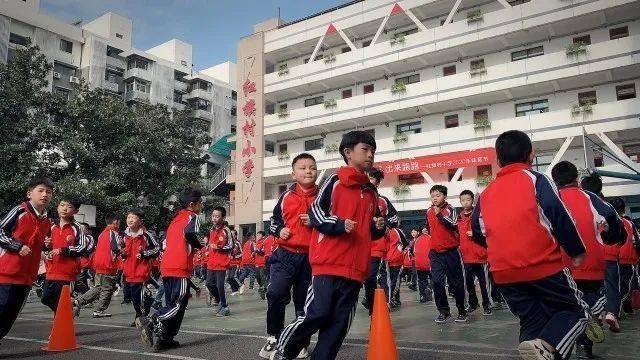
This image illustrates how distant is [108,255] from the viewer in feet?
32.7

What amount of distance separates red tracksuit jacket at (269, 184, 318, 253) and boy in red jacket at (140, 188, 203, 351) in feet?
3.84

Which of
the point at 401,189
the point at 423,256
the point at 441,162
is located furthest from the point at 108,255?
the point at 401,189

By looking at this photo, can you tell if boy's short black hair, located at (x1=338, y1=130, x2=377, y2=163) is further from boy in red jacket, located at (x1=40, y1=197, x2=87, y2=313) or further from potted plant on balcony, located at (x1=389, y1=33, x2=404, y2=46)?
potted plant on balcony, located at (x1=389, y1=33, x2=404, y2=46)

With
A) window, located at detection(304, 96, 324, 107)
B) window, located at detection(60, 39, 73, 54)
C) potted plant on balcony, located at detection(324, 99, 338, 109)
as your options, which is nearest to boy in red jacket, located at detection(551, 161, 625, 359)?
potted plant on balcony, located at detection(324, 99, 338, 109)

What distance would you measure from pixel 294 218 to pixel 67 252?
13.2 feet

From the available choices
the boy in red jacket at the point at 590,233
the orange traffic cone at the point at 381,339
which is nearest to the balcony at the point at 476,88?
the boy in red jacket at the point at 590,233

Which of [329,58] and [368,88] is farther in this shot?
[368,88]

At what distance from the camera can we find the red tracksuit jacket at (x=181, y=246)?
6.16m

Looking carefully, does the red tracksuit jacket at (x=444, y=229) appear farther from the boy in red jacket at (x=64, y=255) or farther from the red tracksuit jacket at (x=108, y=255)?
the red tracksuit jacket at (x=108, y=255)


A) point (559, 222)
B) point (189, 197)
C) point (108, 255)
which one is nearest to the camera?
point (559, 222)

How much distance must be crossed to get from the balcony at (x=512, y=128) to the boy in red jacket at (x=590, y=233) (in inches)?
829

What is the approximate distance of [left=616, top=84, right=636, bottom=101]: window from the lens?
78.8ft

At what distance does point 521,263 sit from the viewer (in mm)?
3283

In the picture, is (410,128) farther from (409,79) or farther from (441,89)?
(441,89)
